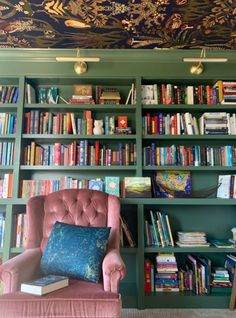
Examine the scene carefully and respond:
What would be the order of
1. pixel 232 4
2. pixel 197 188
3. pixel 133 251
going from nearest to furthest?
pixel 232 4, pixel 133 251, pixel 197 188

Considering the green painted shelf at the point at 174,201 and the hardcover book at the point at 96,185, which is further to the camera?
the hardcover book at the point at 96,185

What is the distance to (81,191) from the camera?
214 centimetres

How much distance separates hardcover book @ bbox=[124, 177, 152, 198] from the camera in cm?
235

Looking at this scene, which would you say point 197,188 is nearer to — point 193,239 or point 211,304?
point 193,239

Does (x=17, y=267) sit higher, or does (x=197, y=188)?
(x=197, y=188)

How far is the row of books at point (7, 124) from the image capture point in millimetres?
2541

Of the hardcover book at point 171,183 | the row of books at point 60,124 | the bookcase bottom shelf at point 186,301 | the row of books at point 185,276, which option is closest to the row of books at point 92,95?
the row of books at point 60,124

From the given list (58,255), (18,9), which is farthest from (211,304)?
(18,9)

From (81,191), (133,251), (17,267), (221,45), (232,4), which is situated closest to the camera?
(17,267)

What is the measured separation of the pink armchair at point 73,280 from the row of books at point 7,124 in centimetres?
86

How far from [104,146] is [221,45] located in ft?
5.04

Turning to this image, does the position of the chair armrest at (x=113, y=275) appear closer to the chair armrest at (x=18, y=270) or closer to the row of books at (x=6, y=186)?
the chair armrest at (x=18, y=270)

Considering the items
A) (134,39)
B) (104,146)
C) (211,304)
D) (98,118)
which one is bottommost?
(211,304)

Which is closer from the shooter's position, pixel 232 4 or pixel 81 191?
pixel 232 4
